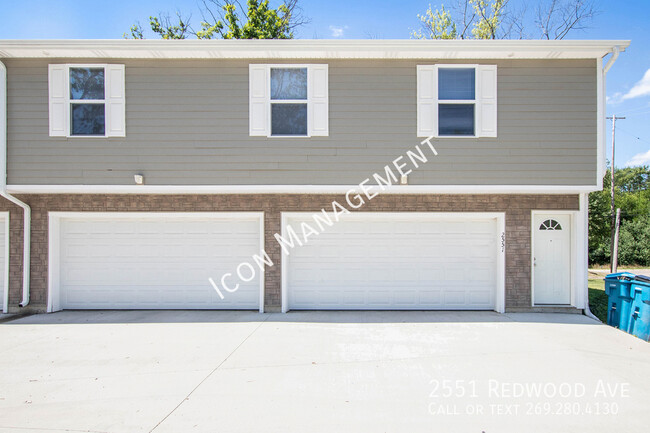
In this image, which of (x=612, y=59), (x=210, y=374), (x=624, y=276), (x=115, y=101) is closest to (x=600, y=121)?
(x=612, y=59)

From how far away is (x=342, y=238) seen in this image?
7633 millimetres

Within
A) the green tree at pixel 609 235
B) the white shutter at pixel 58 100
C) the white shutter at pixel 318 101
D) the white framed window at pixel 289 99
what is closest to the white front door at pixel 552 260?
the white shutter at pixel 318 101

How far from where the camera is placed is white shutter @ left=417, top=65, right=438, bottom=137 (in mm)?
6984

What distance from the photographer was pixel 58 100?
22.9ft

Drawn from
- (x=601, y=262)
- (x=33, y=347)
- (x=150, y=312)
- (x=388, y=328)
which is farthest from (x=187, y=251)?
(x=601, y=262)

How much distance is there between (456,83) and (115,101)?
263 inches

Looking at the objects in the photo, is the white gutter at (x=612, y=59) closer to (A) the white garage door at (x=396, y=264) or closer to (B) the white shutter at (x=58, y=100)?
(A) the white garage door at (x=396, y=264)

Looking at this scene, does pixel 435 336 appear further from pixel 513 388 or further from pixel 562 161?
pixel 562 161

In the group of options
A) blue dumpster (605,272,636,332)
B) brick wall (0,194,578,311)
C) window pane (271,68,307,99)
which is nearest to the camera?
blue dumpster (605,272,636,332)

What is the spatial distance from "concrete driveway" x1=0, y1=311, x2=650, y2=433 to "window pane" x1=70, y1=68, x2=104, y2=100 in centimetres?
440

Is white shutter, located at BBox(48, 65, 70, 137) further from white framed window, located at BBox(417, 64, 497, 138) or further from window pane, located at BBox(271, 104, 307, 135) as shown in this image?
white framed window, located at BBox(417, 64, 497, 138)

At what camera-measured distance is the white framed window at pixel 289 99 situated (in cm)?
700

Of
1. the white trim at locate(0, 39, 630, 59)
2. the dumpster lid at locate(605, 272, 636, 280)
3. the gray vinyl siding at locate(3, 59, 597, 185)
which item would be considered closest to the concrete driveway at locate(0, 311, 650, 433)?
the dumpster lid at locate(605, 272, 636, 280)

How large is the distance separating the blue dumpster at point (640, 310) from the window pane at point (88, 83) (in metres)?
10.3
